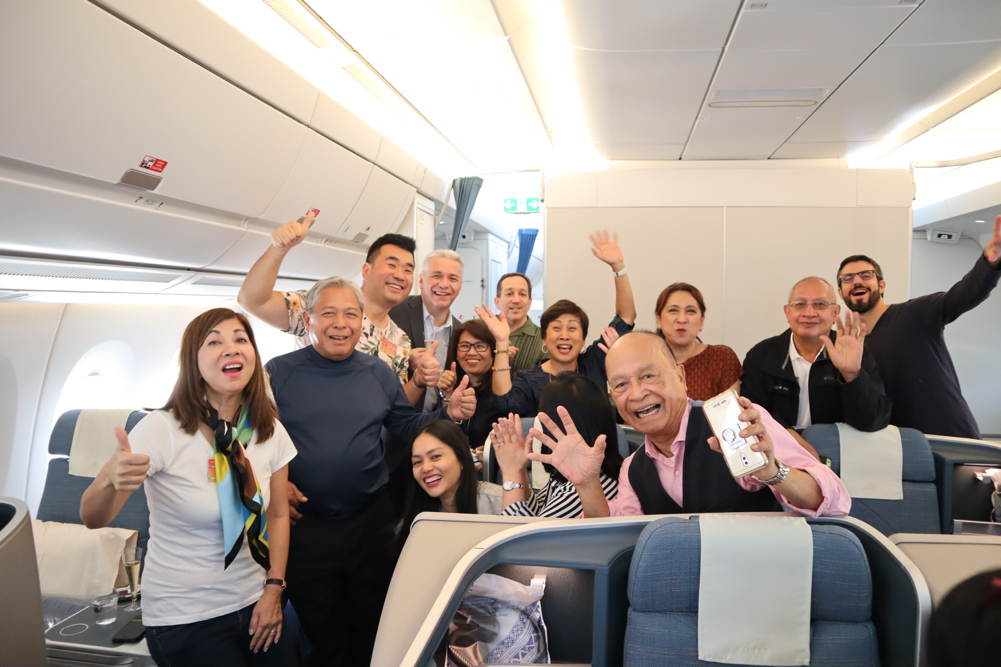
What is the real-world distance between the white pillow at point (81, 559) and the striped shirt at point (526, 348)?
2345 millimetres

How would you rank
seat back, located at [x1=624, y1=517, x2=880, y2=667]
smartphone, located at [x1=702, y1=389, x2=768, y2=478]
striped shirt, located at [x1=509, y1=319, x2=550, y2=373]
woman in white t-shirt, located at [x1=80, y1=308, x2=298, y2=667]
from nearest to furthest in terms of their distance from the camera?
seat back, located at [x1=624, y1=517, x2=880, y2=667]
smartphone, located at [x1=702, y1=389, x2=768, y2=478]
woman in white t-shirt, located at [x1=80, y1=308, x2=298, y2=667]
striped shirt, located at [x1=509, y1=319, x2=550, y2=373]

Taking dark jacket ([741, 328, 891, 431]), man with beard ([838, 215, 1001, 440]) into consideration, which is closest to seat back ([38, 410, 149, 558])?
dark jacket ([741, 328, 891, 431])

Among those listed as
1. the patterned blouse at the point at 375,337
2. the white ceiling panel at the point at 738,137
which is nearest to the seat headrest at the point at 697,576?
the patterned blouse at the point at 375,337

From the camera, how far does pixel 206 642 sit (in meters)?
1.85

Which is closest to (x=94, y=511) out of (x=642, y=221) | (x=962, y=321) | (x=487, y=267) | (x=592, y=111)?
(x=592, y=111)

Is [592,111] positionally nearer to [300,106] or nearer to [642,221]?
[642,221]

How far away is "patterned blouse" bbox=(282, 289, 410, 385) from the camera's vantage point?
2828 mm

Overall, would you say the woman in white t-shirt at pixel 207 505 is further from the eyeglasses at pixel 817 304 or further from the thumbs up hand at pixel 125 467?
the eyeglasses at pixel 817 304

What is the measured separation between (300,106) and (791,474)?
3.20 meters

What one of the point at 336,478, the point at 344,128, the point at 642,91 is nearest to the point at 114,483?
the point at 336,478

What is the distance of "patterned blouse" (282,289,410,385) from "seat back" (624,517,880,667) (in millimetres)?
1838

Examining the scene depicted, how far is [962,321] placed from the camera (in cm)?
918

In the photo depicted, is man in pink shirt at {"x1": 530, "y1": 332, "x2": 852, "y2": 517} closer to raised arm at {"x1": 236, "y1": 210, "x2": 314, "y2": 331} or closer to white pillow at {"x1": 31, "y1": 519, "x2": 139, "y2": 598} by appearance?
raised arm at {"x1": 236, "y1": 210, "x2": 314, "y2": 331}

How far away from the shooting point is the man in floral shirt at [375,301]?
266 cm
